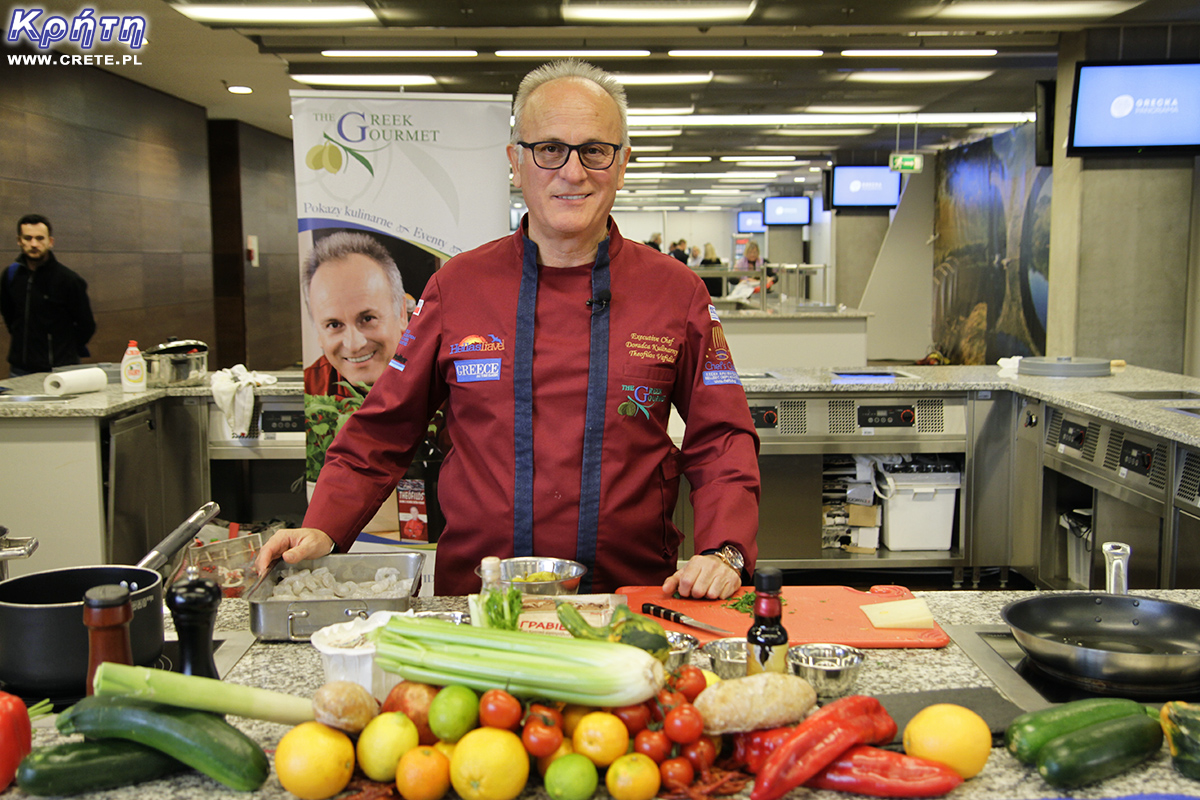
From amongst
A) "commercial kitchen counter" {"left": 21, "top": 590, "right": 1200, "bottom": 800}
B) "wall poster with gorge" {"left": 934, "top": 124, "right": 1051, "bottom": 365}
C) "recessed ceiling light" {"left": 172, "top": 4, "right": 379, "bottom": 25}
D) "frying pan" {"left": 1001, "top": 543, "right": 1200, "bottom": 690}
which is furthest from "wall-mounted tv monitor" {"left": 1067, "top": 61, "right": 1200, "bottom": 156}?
"frying pan" {"left": 1001, "top": 543, "right": 1200, "bottom": 690}

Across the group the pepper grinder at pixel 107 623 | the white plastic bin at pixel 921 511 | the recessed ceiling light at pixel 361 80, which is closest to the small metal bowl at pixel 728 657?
the pepper grinder at pixel 107 623

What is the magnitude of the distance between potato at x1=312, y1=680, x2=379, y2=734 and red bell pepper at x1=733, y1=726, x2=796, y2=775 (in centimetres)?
43

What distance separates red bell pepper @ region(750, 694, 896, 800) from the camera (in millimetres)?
1038

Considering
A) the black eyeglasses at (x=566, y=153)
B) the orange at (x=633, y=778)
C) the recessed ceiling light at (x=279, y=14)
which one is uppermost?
the recessed ceiling light at (x=279, y=14)

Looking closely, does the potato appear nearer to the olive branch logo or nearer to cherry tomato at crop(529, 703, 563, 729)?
cherry tomato at crop(529, 703, 563, 729)

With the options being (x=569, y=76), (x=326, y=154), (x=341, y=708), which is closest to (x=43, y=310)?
(x=326, y=154)

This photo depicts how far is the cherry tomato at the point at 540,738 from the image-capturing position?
103 cm

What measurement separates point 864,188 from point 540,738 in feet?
44.4

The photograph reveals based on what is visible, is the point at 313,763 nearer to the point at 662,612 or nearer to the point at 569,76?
the point at 662,612

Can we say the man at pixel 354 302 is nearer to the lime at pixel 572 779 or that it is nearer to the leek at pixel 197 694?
the leek at pixel 197 694

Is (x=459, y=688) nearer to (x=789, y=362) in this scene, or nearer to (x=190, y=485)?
(x=190, y=485)

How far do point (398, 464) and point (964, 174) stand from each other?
13.2 m

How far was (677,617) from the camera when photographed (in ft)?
5.22

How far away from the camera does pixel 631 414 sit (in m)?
1.98
